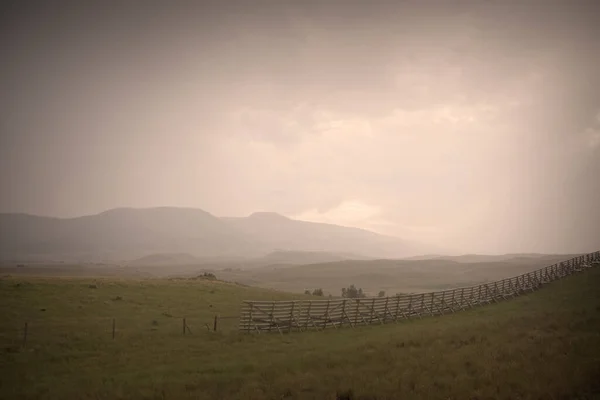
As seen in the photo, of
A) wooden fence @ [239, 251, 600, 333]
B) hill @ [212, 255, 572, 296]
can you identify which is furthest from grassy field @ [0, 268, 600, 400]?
hill @ [212, 255, 572, 296]

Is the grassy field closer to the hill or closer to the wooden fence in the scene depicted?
the wooden fence

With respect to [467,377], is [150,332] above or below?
below

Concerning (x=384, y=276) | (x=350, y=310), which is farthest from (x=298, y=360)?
(x=384, y=276)

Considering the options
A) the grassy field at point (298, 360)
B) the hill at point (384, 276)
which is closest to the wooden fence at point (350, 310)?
the grassy field at point (298, 360)

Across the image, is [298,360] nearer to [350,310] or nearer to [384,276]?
[350,310]

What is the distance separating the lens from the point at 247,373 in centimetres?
1509

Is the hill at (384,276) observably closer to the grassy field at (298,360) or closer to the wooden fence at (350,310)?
the wooden fence at (350,310)

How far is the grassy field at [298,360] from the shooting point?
39.4ft

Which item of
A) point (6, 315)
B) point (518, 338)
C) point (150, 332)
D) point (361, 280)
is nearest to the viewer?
point (518, 338)

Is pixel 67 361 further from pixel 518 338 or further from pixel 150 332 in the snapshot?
pixel 518 338

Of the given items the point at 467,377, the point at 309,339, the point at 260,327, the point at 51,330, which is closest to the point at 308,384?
the point at 467,377

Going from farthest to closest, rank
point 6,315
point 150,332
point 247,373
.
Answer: point 6,315 → point 150,332 → point 247,373

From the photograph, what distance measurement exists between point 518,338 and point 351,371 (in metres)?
8.64

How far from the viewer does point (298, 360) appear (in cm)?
1638
